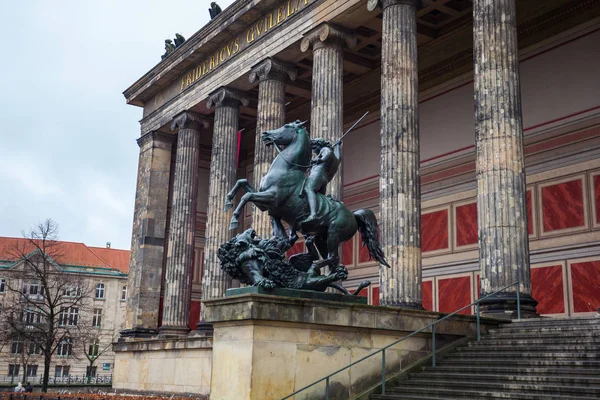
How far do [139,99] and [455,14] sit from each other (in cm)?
1662

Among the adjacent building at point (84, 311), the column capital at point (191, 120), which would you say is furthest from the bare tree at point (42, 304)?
the column capital at point (191, 120)

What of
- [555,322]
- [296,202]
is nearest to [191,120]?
[296,202]

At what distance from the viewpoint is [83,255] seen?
77250 millimetres

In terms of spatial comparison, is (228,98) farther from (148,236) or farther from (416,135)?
(416,135)

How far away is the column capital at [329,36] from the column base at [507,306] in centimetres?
1070

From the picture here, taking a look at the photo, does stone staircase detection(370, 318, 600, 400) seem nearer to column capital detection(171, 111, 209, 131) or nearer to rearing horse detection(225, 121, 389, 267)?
rearing horse detection(225, 121, 389, 267)

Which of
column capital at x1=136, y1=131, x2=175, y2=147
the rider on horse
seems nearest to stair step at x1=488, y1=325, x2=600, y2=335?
the rider on horse

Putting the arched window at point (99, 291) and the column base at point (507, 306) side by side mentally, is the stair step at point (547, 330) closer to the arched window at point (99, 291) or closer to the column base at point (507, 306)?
the column base at point (507, 306)

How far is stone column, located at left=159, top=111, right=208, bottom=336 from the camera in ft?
92.5

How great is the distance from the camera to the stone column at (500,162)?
15.3 m

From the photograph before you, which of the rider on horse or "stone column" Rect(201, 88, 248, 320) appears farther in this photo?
"stone column" Rect(201, 88, 248, 320)

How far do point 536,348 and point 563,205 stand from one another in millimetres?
10880

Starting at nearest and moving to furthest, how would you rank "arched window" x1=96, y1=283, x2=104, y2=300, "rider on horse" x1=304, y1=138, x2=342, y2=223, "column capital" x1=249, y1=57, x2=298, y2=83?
"rider on horse" x1=304, y1=138, x2=342, y2=223
"column capital" x1=249, y1=57, x2=298, y2=83
"arched window" x1=96, y1=283, x2=104, y2=300

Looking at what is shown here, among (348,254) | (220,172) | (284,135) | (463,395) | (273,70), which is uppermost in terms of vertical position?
(273,70)
